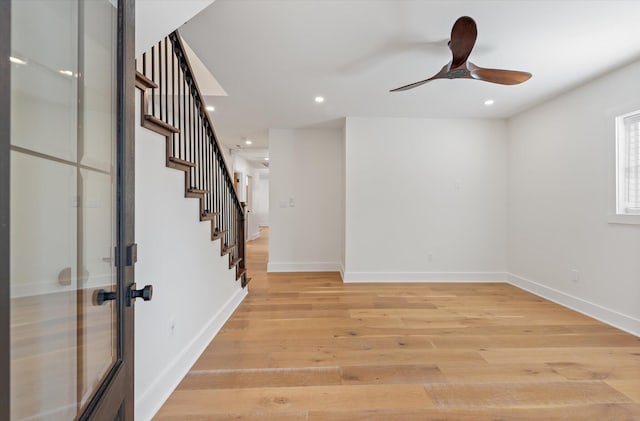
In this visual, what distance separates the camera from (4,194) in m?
0.42

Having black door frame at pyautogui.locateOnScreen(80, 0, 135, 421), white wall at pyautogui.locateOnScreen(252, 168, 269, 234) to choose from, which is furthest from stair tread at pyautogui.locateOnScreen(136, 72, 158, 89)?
white wall at pyautogui.locateOnScreen(252, 168, 269, 234)

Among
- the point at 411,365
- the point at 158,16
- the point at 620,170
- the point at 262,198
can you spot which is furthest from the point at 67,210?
the point at 262,198

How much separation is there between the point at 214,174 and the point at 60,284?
2.14 m

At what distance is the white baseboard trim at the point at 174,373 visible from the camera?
145 cm

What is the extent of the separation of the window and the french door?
3.86 metres

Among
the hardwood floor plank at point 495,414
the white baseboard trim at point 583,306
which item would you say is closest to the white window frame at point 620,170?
the white baseboard trim at point 583,306

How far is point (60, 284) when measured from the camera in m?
0.66

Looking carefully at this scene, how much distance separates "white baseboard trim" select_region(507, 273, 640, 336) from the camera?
2.51 m

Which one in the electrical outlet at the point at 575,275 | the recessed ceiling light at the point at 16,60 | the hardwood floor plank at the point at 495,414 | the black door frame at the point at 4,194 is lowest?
the hardwood floor plank at the point at 495,414

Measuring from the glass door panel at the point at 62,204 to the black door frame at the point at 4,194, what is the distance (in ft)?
0.17

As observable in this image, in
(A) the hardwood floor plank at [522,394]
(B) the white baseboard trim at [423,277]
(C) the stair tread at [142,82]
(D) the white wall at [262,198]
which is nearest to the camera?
(C) the stair tread at [142,82]

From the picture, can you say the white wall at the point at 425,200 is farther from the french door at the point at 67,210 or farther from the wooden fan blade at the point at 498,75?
the french door at the point at 67,210

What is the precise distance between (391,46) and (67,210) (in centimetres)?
235

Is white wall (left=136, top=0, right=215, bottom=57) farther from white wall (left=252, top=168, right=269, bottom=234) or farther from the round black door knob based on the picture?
white wall (left=252, top=168, right=269, bottom=234)
